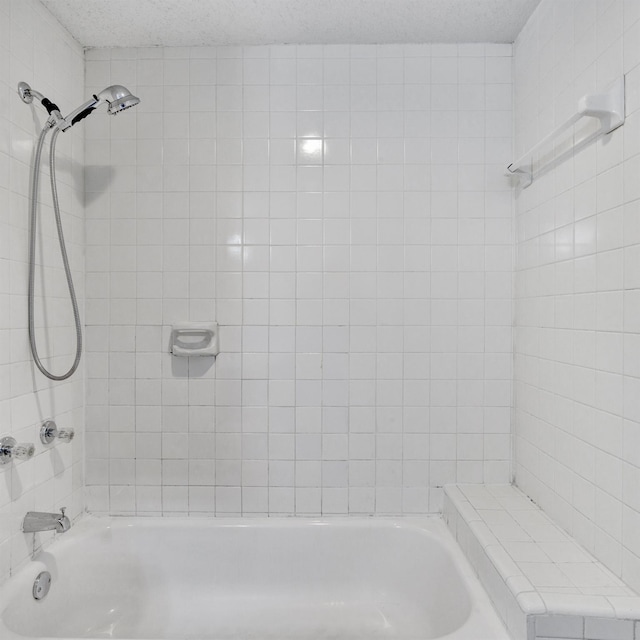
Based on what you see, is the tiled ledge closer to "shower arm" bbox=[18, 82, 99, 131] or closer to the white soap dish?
the white soap dish

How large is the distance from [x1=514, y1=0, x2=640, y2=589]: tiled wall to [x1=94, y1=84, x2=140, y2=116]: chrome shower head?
140 cm

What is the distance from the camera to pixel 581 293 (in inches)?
55.9

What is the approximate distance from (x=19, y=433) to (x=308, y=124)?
61.2 inches

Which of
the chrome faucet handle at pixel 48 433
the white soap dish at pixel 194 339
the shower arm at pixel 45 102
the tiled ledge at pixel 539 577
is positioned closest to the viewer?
the tiled ledge at pixel 539 577

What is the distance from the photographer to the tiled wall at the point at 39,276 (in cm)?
148

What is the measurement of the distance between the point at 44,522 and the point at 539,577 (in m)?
1.51

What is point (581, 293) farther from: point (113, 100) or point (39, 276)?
point (39, 276)

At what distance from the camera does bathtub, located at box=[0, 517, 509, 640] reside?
1.72 meters

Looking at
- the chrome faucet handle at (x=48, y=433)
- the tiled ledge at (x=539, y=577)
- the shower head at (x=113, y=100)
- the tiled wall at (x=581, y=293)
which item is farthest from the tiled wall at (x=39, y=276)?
the tiled wall at (x=581, y=293)

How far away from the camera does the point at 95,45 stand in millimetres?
1949

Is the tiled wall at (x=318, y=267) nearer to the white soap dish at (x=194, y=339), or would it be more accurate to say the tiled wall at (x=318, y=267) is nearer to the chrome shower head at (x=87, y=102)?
the white soap dish at (x=194, y=339)

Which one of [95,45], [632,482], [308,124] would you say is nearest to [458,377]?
[632,482]

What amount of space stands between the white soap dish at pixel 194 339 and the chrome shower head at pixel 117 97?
2.67 feet

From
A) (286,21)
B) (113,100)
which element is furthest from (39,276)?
(286,21)
